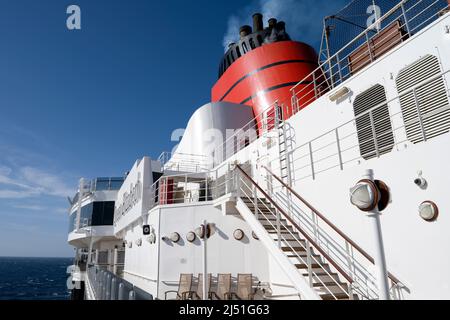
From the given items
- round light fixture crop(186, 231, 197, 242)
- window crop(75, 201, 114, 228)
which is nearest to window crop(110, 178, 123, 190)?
window crop(75, 201, 114, 228)

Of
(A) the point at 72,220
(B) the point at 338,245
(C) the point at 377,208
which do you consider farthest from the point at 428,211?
(A) the point at 72,220

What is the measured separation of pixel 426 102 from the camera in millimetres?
4848

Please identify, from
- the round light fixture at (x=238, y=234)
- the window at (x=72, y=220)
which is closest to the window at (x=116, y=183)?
the window at (x=72, y=220)

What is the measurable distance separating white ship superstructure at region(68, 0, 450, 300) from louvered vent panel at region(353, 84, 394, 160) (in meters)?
0.02

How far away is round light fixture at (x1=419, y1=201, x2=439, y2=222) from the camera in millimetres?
3904

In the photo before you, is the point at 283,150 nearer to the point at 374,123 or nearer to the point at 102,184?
the point at 374,123

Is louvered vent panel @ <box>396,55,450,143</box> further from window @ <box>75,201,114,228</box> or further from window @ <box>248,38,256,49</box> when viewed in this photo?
window @ <box>75,201,114,228</box>

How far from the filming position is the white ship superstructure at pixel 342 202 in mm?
4027

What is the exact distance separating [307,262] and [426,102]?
3.14m

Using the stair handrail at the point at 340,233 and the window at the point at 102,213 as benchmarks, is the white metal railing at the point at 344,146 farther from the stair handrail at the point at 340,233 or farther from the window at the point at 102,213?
the window at the point at 102,213
